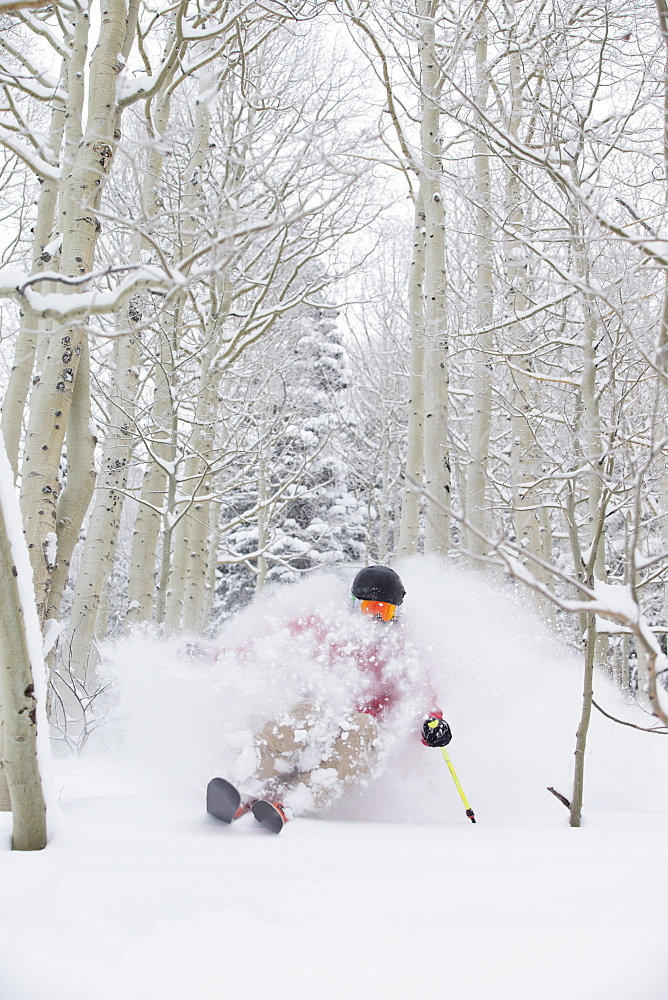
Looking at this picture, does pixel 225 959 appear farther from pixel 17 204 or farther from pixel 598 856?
pixel 17 204

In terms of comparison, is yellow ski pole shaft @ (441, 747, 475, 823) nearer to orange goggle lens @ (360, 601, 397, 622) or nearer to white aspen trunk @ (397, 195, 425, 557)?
orange goggle lens @ (360, 601, 397, 622)

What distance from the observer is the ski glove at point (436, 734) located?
3.07 m

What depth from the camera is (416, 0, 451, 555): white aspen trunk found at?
6.47 m

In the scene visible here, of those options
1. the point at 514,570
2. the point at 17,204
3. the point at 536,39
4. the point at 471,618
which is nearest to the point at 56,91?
the point at 536,39

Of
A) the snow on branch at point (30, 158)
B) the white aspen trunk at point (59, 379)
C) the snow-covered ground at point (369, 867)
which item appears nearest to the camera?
the snow-covered ground at point (369, 867)

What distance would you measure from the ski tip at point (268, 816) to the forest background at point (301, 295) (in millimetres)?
843

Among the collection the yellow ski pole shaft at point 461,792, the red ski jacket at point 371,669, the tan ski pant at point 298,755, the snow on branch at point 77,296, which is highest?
the snow on branch at point 77,296

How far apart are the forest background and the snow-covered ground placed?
1.35 feet

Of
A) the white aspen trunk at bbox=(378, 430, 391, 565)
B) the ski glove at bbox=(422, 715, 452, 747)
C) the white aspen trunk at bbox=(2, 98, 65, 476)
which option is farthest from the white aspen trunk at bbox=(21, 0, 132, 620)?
the white aspen trunk at bbox=(378, 430, 391, 565)

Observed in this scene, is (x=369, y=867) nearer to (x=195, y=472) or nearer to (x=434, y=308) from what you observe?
(x=434, y=308)

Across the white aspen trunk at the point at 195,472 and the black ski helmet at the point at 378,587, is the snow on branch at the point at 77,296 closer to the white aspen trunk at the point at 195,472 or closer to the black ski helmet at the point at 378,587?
the black ski helmet at the point at 378,587

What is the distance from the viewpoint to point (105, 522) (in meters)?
7.17

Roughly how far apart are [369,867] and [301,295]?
6817mm

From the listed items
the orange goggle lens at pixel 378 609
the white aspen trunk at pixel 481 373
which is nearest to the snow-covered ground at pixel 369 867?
the orange goggle lens at pixel 378 609
